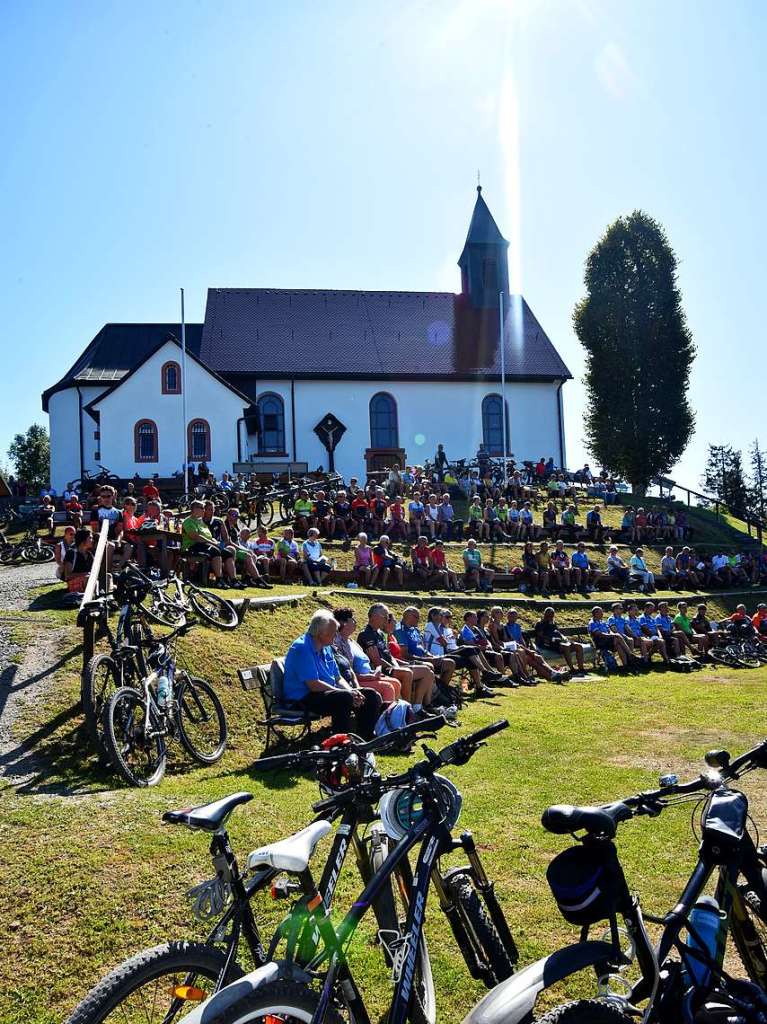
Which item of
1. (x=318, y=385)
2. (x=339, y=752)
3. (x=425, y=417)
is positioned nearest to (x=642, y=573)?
(x=339, y=752)

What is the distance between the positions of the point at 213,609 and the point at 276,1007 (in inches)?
361

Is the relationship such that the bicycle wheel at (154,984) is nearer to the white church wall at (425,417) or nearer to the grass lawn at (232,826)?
the grass lawn at (232,826)

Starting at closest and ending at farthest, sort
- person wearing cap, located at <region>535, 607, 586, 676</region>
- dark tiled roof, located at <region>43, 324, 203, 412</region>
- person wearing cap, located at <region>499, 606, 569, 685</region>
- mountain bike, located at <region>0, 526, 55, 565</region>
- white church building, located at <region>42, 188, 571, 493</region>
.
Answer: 1. person wearing cap, located at <region>499, 606, 569, 685</region>
2. person wearing cap, located at <region>535, 607, 586, 676</region>
3. mountain bike, located at <region>0, 526, 55, 565</region>
4. white church building, located at <region>42, 188, 571, 493</region>
5. dark tiled roof, located at <region>43, 324, 203, 412</region>

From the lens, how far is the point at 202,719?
869 centimetres

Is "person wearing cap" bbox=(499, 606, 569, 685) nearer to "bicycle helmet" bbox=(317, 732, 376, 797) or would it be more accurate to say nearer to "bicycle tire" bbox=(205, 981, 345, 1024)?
"bicycle helmet" bbox=(317, 732, 376, 797)

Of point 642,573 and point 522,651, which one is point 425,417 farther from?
point 522,651

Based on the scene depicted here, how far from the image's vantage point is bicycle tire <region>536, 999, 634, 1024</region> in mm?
2635

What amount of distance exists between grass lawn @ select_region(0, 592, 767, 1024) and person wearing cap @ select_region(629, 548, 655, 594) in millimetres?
11221

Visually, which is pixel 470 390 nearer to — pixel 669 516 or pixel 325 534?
pixel 669 516

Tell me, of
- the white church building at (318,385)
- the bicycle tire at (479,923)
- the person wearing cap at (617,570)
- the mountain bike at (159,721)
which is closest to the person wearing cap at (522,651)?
the person wearing cap at (617,570)

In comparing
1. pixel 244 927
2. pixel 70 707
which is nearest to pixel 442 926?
pixel 244 927

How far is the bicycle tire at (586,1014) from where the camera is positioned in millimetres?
2635

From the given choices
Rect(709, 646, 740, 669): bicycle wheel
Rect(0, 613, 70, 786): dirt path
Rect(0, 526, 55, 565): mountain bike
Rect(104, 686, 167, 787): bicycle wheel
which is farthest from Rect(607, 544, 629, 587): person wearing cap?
Rect(104, 686, 167, 787): bicycle wheel

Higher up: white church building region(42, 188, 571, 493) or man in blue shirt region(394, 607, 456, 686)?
white church building region(42, 188, 571, 493)
